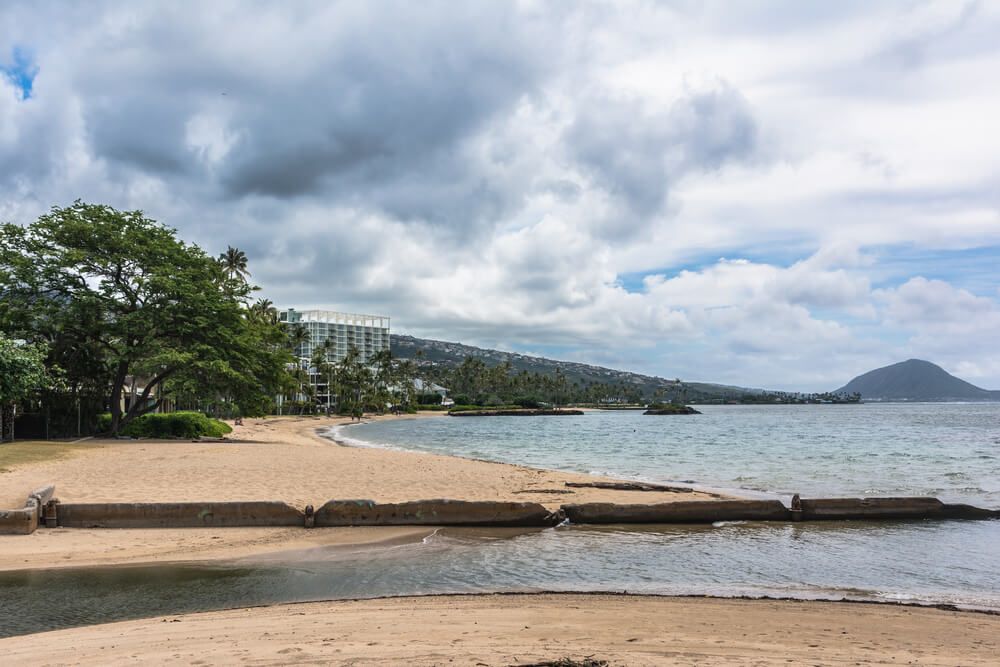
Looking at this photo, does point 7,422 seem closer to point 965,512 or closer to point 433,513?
point 433,513

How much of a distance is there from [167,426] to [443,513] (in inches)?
996

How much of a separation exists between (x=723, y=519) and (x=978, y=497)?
36.9ft

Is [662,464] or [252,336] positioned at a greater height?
[252,336]

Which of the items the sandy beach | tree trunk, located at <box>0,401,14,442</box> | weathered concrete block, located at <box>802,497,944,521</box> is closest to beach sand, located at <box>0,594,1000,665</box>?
the sandy beach

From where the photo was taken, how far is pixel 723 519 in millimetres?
14531

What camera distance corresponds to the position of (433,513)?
43.8ft

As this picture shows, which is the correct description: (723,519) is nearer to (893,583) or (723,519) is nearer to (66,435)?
(893,583)

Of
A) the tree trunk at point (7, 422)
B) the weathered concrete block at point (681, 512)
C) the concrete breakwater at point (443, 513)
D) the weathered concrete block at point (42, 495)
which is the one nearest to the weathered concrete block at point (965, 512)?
the concrete breakwater at point (443, 513)

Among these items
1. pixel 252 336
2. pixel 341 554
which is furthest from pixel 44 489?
pixel 252 336

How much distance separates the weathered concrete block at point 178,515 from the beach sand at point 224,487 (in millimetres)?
289

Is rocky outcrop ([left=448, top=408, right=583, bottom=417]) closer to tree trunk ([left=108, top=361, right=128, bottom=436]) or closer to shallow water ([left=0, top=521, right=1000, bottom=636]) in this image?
tree trunk ([left=108, top=361, right=128, bottom=436])

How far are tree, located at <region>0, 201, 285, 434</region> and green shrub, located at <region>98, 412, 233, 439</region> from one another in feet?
2.87

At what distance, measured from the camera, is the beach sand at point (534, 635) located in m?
5.97

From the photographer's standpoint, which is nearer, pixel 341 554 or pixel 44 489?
pixel 341 554
